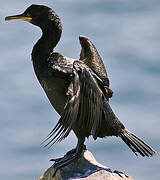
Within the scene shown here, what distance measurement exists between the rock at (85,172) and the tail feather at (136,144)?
1.62ft

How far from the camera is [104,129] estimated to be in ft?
29.9

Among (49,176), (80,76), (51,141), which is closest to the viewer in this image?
(51,141)

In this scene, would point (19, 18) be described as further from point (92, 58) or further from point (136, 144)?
point (136, 144)

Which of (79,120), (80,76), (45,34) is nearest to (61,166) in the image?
(79,120)

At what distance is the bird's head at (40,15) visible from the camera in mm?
9219

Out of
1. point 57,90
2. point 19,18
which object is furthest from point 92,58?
point 57,90

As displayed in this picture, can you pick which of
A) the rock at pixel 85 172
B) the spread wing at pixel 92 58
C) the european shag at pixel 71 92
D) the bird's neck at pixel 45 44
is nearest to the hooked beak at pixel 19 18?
the european shag at pixel 71 92

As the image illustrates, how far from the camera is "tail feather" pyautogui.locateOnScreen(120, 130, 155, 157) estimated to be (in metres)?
9.28

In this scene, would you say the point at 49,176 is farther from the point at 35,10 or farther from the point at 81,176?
the point at 35,10

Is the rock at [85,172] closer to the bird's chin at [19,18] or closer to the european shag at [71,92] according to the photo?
the european shag at [71,92]

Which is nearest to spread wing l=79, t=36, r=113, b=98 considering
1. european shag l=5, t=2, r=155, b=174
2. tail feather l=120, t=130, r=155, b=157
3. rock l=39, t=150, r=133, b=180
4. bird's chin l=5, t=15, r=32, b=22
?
european shag l=5, t=2, r=155, b=174

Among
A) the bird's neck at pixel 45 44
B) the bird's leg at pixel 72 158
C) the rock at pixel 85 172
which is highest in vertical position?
the bird's neck at pixel 45 44

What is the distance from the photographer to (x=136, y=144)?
9297 millimetres

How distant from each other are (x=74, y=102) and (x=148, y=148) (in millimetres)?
A: 1884
